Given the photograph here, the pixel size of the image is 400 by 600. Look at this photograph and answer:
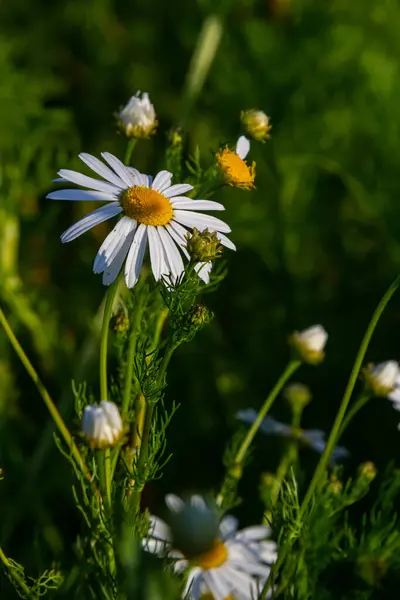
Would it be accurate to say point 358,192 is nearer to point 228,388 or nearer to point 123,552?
point 228,388

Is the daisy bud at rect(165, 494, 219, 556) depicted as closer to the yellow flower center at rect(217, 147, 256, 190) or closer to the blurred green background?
the yellow flower center at rect(217, 147, 256, 190)

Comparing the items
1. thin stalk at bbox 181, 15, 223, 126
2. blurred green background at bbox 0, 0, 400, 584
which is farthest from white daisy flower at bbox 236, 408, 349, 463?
thin stalk at bbox 181, 15, 223, 126

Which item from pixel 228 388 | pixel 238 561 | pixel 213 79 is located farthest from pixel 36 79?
pixel 238 561

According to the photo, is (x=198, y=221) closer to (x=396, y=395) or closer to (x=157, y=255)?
(x=157, y=255)

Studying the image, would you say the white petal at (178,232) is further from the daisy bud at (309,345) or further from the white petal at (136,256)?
the daisy bud at (309,345)

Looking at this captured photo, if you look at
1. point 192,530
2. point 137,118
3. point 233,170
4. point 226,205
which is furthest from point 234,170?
point 226,205

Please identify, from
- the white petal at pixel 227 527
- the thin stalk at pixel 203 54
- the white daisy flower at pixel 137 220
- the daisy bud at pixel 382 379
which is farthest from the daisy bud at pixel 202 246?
the thin stalk at pixel 203 54
